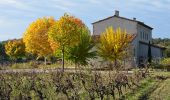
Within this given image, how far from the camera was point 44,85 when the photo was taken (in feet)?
68.0

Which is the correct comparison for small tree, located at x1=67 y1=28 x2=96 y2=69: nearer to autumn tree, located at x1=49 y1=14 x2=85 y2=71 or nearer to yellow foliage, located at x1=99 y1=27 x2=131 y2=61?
autumn tree, located at x1=49 y1=14 x2=85 y2=71

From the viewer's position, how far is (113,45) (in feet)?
191

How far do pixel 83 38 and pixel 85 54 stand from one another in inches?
85.2

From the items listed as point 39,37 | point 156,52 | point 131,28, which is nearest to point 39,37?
point 39,37

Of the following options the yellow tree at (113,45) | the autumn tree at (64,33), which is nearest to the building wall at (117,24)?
the yellow tree at (113,45)

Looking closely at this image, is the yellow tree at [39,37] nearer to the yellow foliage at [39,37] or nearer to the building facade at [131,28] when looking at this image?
the yellow foliage at [39,37]

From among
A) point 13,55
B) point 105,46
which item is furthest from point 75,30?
point 13,55

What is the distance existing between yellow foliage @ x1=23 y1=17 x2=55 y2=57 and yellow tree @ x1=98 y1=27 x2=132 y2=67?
1230 cm

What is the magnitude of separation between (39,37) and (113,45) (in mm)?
16134

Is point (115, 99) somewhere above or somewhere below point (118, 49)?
below

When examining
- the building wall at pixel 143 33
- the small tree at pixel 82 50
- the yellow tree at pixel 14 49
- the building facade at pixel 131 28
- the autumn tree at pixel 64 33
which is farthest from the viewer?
the yellow tree at pixel 14 49

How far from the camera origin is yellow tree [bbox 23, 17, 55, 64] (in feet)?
228

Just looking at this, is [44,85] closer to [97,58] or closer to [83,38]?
[83,38]

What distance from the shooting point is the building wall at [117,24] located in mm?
69625
